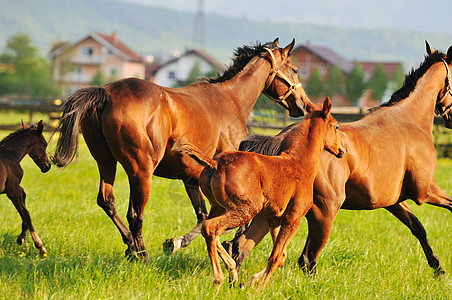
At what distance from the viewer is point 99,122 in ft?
16.4

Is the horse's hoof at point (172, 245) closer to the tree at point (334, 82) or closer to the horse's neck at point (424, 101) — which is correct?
the horse's neck at point (424, 101)

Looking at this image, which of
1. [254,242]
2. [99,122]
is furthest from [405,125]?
[99,122]

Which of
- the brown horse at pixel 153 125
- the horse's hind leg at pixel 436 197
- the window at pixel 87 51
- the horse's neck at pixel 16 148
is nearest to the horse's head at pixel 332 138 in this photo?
the brown horse at pixel 153 125

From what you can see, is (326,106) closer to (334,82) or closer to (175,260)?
(175,260)

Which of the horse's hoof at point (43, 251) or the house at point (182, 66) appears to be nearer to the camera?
the horse's hoof at point (43, 251)

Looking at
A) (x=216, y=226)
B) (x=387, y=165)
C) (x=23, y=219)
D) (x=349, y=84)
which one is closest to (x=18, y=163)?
(x=23, y=219)

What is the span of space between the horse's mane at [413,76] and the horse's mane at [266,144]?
6.02ft

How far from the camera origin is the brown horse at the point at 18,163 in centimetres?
587

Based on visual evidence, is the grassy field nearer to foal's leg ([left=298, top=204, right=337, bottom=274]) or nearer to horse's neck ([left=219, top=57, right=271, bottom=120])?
foal's leg ([left=298, top=204, right=337, bottom=274])

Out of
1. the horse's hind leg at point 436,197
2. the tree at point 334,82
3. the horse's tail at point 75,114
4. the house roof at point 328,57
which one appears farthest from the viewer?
the house roof at point 328,57

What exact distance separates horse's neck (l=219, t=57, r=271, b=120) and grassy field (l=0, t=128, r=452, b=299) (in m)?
1.20

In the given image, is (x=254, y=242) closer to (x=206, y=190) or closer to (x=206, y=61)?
(x=206, y=190)

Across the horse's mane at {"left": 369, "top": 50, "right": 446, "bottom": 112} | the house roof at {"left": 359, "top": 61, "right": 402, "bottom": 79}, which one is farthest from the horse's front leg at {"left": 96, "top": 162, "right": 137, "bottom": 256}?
the house roof at {"left": 359, "top": 61, "right": 402, "bottom": 79}

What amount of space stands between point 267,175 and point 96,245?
2.65 m
